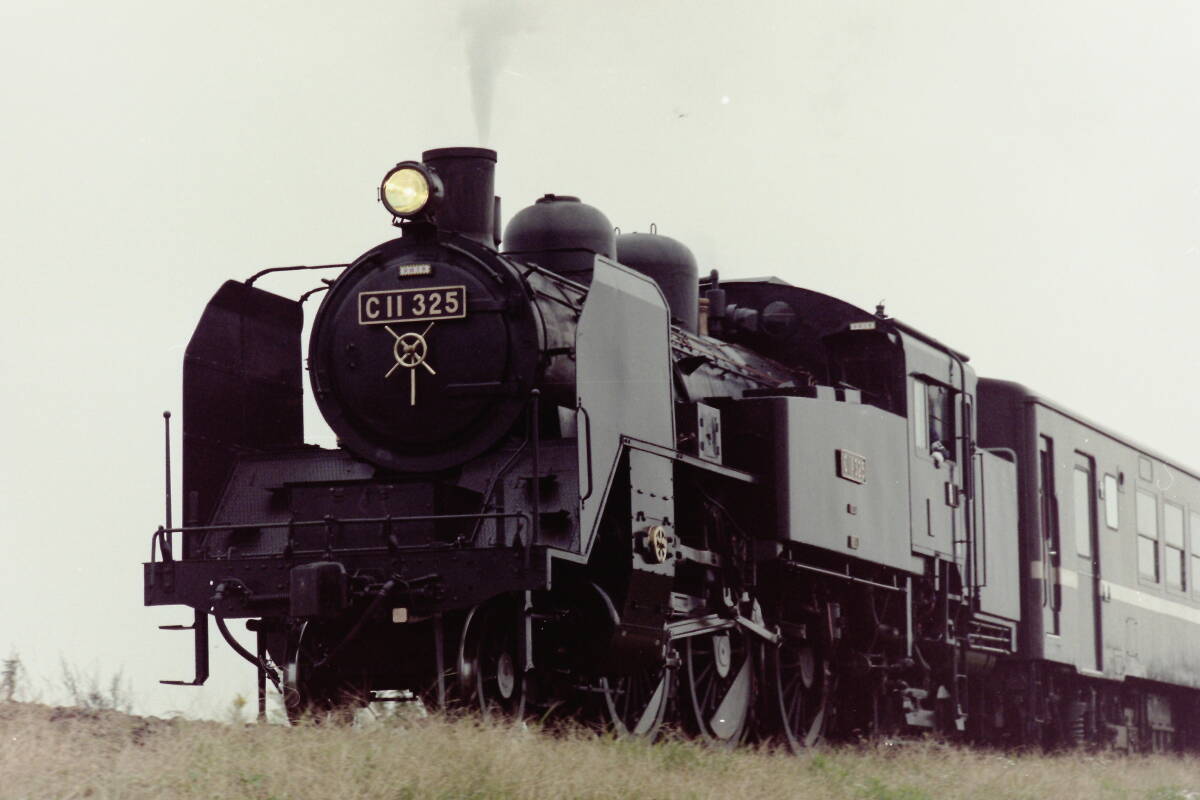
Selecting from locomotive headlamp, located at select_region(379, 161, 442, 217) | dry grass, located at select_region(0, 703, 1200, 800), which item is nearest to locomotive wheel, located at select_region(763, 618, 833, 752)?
dry grass, located at select_region(0, 703, 1200, 800)

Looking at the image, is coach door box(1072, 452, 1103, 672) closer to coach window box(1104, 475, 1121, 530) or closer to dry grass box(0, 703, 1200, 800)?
coach window box(1104, 475, 1121, 530)

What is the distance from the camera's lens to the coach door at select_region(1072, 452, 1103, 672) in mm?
15773

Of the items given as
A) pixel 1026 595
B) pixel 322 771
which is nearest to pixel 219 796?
pixel 322 771

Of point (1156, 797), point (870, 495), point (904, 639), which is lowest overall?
point (1156, 797)

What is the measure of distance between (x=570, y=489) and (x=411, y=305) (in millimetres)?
1457

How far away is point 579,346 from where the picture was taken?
878cm

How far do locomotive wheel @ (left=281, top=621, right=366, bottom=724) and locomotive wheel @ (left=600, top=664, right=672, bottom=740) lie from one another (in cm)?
132

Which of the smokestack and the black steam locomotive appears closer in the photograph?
the black steam locomotive

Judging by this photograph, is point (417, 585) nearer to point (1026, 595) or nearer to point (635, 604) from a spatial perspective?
point (635, 604)

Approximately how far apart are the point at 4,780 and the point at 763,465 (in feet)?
17.0

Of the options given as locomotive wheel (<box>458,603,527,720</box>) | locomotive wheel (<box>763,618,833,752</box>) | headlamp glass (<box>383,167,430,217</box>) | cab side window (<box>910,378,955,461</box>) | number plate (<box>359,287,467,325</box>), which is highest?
headlamp glass (<box>383,167,430,217</box>)

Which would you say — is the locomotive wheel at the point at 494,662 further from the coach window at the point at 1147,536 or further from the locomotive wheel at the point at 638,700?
the coach window at the point at 1147,536

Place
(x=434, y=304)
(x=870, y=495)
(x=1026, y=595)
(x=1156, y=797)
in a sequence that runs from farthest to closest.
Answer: (x=1026, y=595)
(x=870, y=495)
(x=1156, y=797)
(x=434, y=304)

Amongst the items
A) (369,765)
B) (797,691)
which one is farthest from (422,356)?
(797,691)
